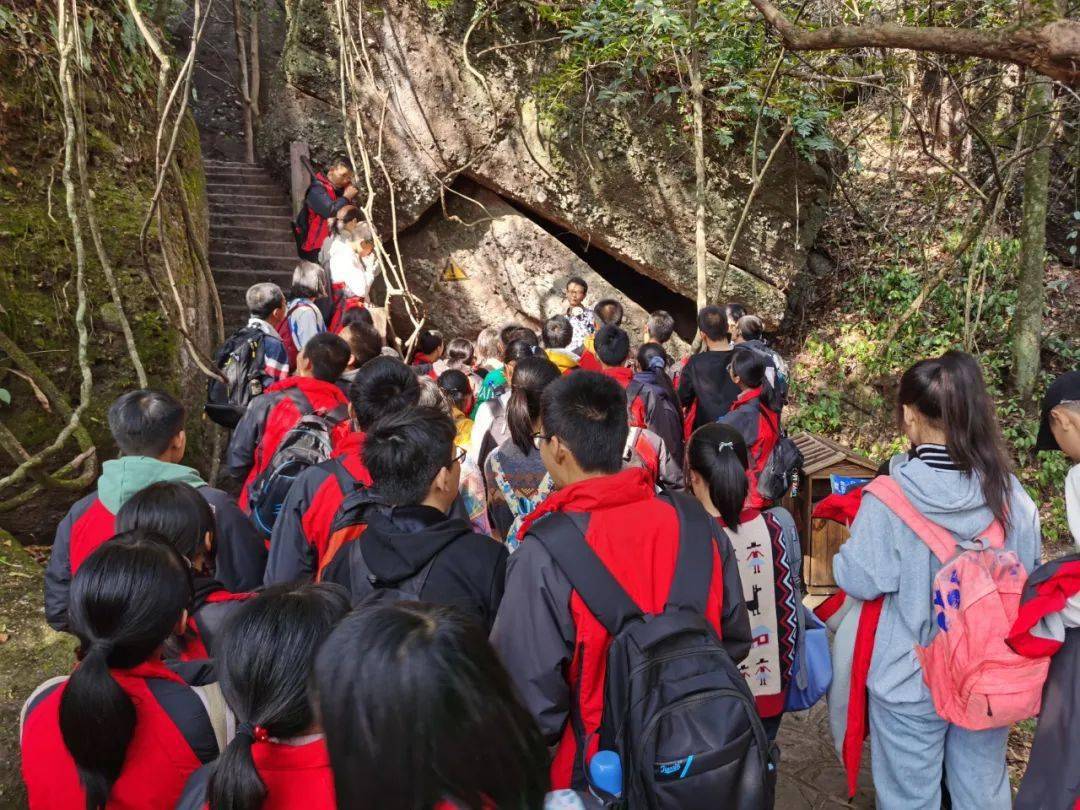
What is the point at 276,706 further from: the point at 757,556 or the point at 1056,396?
the point at 1056,396

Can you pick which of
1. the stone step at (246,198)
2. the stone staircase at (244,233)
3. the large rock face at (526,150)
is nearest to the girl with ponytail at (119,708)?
the stone staircase at (244,233)

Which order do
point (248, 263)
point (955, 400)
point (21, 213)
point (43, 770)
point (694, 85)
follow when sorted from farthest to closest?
point (248, 263), point (694, 85), point (21, 213), point (955, 400), point (43, 770)

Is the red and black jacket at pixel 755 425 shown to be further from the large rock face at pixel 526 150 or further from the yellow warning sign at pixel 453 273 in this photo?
the yellow warning sign at pixel 453 273

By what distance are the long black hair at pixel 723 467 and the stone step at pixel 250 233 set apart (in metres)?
7.12

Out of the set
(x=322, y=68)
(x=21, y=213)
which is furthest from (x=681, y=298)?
(x=21, y=213)

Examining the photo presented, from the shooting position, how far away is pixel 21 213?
16.2ft

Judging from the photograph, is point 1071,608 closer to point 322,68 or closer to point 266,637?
point 266,637

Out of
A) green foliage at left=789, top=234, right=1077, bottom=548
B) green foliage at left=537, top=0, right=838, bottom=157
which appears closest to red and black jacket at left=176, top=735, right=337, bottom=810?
green foliage at left=537, top=0, right=838, bottom=157

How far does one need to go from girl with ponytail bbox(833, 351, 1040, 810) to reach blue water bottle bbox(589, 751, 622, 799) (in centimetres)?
140

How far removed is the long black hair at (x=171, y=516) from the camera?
7.65ft

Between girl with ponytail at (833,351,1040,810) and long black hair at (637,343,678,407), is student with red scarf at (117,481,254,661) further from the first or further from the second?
long black hair at (637,343,678,407)

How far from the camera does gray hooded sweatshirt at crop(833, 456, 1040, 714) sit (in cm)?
262

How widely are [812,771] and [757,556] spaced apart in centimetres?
171

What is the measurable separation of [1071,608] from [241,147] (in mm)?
16061
